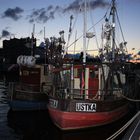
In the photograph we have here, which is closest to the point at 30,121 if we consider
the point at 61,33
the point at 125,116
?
the point at 125,116

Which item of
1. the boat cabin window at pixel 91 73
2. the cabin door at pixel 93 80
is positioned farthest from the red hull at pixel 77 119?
the boat cabin window at pixel 91 73

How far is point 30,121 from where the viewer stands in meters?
25.7

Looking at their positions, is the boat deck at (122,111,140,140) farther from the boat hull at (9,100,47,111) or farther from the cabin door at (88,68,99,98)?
the boat hull at (9,100,47,111)

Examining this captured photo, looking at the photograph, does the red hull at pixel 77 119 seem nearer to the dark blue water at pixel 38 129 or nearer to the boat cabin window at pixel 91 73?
the dark blue water at pixel 38 129

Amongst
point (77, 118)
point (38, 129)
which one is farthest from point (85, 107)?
point (38, 129)

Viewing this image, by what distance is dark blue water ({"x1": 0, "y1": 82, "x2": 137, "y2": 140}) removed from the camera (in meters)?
20.6

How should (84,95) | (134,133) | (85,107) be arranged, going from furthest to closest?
1. (84,95)
2. (85,107)
3. (134,133)

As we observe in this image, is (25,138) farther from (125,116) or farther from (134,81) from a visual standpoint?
(134,81)

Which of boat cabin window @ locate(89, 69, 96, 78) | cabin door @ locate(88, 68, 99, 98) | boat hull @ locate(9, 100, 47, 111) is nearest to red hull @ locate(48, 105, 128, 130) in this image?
cabin door @ locate(88, 68, 99, 98)

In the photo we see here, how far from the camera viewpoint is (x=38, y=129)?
2333cm

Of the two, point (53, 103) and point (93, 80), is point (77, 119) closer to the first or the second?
point (53, 103)

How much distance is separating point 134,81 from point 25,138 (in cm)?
1514

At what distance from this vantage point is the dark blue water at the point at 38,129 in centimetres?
2062

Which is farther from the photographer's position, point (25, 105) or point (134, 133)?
point (25, 105)
